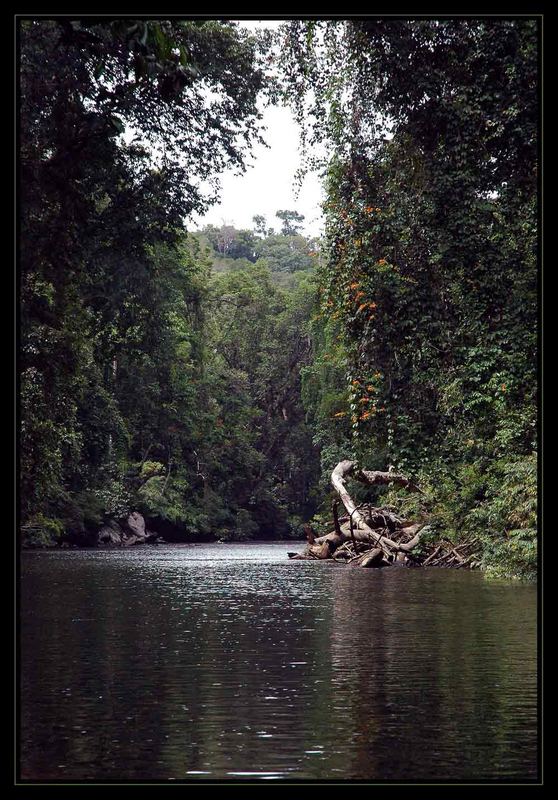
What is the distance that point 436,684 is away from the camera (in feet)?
32.3

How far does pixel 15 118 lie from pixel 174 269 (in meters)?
48.9

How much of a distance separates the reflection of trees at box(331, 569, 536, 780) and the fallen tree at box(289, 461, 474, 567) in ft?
43.6

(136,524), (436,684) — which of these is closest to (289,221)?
(136,524)

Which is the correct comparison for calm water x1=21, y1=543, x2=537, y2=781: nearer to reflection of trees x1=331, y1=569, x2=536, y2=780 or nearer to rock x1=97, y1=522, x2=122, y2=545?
reflection of trees x1=331, y1=569, x2=536, y2=780

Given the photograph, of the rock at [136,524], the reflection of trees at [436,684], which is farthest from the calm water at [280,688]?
the rock at [136,524]

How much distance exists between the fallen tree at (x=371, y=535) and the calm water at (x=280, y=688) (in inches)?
497

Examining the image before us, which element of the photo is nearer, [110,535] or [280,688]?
[280,688]

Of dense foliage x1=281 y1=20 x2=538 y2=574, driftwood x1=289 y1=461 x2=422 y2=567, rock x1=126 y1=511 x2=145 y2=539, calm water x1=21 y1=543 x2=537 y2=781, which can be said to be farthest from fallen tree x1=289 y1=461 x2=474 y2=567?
rock x1=126 y1=511 x2=145 y2=539

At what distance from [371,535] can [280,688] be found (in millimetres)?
24322

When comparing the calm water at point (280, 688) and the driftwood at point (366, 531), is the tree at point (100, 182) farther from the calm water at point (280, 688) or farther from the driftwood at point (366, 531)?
the driftwood at point (366, 531)

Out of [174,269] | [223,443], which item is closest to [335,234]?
[174,269]

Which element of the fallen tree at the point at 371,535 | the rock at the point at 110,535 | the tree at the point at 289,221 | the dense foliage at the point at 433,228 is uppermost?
the tree at the point at 289,221

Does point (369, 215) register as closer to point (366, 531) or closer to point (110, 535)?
point (366, 531)

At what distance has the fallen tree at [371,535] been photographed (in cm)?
3247
